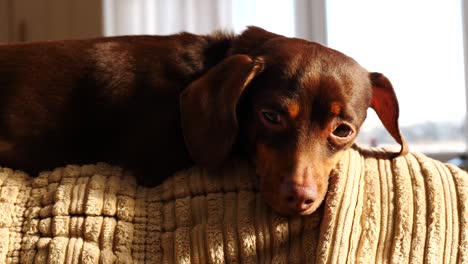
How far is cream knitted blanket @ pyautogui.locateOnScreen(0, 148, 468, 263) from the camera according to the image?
111 cm

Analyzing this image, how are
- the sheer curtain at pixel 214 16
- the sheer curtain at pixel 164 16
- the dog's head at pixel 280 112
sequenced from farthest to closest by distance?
the sheer curtain at pixel 164 16, the sheer curtain at pixel 214 16, the dog's head at pixel 280 112

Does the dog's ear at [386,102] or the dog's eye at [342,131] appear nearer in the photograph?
the dog's eye at [342,131]

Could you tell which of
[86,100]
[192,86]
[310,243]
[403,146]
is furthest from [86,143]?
[403,146]

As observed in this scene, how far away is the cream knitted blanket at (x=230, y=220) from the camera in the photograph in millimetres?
1112

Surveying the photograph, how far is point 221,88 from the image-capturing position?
4.19ft

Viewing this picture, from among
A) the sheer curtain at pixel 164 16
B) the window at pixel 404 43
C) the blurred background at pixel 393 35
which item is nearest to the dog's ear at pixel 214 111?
the blurred background at pixel 393 35

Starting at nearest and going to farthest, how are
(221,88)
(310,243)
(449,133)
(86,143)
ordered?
(310,243) < (221,88) < (86,143) < (449,133)

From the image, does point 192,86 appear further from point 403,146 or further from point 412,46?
point 412,46

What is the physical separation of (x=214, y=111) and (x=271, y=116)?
0.11 metres

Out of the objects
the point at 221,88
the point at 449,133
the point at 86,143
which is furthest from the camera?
the point at 449,133

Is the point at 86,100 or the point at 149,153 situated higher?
the point at 86,100

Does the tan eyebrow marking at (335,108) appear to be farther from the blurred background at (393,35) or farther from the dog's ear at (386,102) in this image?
the blurred background at (393,35)

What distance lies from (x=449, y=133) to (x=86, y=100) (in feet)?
7.29

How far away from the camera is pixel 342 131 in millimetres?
1288
